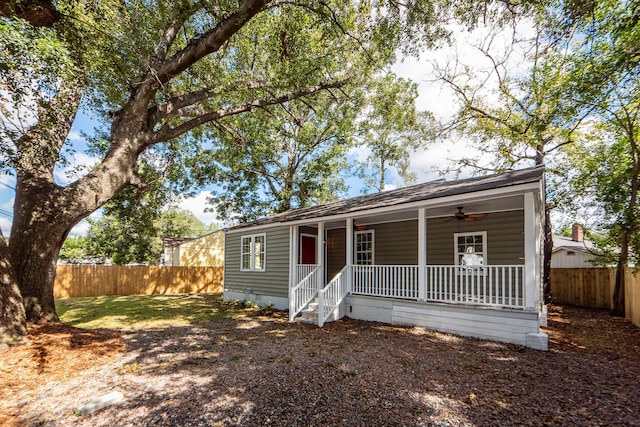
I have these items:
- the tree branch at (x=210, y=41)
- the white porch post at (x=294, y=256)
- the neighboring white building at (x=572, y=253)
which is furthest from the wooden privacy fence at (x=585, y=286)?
the tree branch at (x=210, y=41)

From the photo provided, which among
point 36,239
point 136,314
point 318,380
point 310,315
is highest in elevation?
point 36,239

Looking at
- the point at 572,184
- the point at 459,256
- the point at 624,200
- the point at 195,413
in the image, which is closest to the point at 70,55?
the point at 195,413

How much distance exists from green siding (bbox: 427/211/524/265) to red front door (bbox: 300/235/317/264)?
4.26 m

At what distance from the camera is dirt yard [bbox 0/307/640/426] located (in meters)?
3.27

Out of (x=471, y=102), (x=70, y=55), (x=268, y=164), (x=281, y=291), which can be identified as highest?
(x=471, y=102)

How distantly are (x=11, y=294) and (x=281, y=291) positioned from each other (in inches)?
277

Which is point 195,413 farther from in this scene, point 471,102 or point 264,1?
point 471,102

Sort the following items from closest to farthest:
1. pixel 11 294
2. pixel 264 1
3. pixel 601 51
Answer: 1. pixel 11 294
2. pixel 264 1
3. pixel 601 51

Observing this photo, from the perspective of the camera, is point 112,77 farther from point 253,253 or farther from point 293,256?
point 253,253

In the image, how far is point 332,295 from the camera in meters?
8.45

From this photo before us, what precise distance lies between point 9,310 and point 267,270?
7.16m

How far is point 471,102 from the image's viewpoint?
14.9 m

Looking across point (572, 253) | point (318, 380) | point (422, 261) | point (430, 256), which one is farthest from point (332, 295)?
point (572, 253)

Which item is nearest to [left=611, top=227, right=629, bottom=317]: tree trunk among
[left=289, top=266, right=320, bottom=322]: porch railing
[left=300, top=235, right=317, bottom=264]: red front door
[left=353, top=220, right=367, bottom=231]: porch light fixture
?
[left=353, top=220, right=367, bottom=231]: porch light fixture
